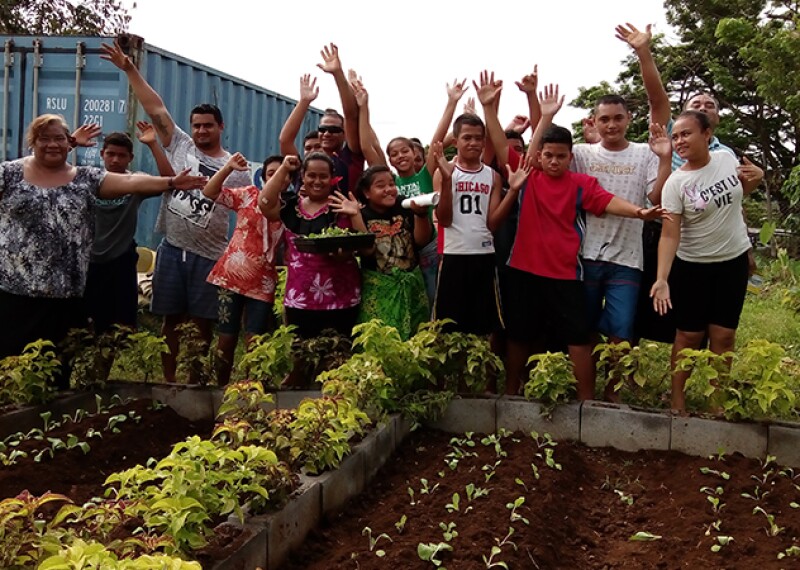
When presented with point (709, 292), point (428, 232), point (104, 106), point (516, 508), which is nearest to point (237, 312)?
point (428, 232)

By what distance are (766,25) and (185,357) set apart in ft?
58.2

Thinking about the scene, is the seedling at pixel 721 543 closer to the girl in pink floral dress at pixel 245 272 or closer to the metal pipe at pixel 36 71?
the girl in pink floral dress at pixel 245 272

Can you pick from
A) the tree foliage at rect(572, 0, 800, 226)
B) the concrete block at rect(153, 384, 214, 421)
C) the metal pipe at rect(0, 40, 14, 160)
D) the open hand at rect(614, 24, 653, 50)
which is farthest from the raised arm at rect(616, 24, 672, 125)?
the tree foliage at rect(572, 0, 800, 226)

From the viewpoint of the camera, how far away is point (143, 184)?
13.5ft

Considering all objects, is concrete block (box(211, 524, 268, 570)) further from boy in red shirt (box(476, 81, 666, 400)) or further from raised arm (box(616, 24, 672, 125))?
raised arm (box(616, 24, 672, 125))

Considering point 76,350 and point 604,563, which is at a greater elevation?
point 76,350

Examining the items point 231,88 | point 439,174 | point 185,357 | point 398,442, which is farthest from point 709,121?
point 231,88

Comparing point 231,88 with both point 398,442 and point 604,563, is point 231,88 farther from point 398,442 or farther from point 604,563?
point 604,563

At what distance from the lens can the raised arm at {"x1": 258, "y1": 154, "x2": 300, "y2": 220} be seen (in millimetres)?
4191

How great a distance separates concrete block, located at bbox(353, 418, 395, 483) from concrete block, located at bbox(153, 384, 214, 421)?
109 centimetres

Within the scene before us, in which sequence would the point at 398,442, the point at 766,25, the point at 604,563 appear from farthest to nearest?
the point at 766,25 → the point at 398,442 → the point at 604,563

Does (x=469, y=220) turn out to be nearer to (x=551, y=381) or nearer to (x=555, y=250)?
(x=555, y=250)

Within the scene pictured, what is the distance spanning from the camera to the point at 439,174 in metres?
4.37

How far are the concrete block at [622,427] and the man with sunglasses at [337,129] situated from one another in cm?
220
